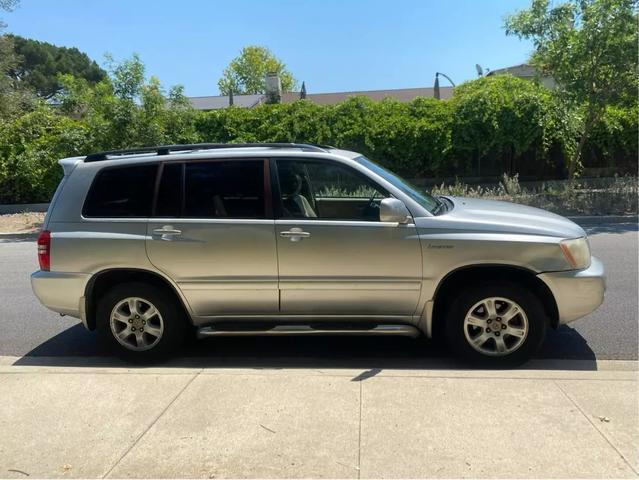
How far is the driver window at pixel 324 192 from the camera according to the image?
450cm

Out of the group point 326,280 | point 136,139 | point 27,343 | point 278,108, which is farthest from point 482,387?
point 278,108

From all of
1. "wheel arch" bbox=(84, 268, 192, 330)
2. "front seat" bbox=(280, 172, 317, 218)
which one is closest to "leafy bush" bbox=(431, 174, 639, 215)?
"front seat" bbox=(280, 172, 317, 218)

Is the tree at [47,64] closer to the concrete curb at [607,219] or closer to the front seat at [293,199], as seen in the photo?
the concrete curb at [607,219]

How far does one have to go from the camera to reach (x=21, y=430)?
3.45 meters

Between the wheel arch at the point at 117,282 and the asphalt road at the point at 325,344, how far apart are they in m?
0.58

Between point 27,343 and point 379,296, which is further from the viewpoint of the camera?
point 27,343

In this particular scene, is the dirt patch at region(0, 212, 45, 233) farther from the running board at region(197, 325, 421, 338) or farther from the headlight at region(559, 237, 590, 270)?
the headlight at region(559, 237, 590, 270)

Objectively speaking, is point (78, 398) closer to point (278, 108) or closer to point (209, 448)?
point (209, 448)

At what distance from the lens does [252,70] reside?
74.0m

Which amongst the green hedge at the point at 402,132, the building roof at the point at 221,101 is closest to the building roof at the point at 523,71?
the green hedge at the point at 402,132

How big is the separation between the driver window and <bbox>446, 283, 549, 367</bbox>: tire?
0.98 m

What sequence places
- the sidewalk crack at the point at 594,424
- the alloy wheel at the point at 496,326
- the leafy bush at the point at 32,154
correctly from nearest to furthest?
the sidewalk crack at the point at 594,424 → the alloy wheel at the point at 496,326 → the leafy bush at the point at 32,154

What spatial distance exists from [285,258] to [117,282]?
145 centimetres

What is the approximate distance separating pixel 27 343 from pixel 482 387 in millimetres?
4260
